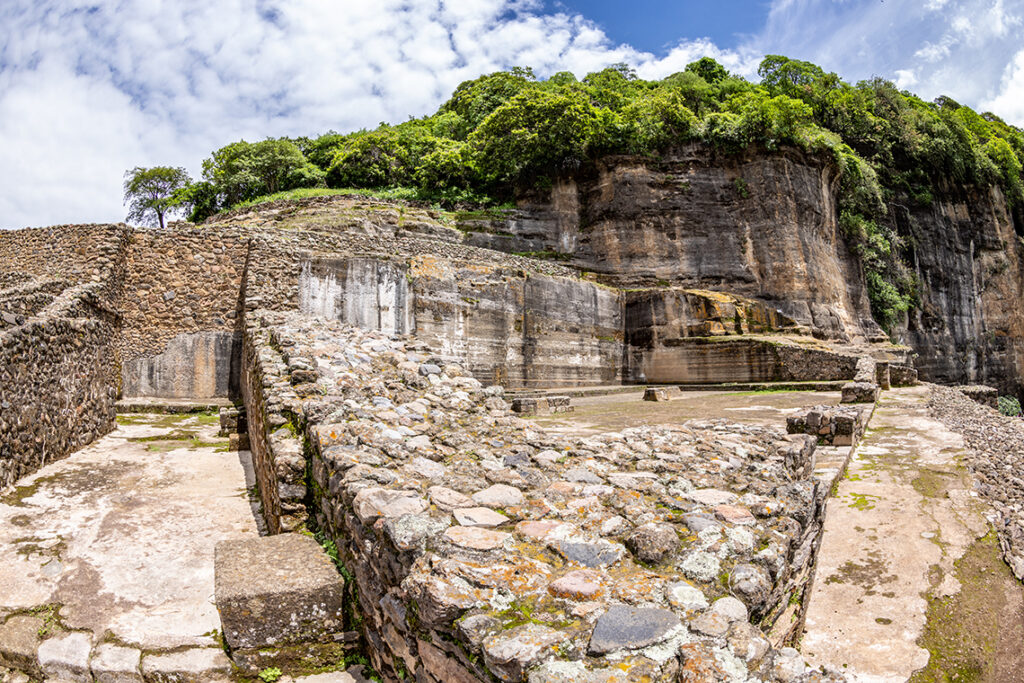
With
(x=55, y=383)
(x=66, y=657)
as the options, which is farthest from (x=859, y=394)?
(x=55, y=383)

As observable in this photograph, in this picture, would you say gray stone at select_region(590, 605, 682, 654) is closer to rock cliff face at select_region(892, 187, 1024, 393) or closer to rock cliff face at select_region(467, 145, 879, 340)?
rock cliff face at select_region(467, 145, 879, 340)

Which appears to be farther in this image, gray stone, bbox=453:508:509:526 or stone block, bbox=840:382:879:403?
stone block, bbox=840:382:879:403

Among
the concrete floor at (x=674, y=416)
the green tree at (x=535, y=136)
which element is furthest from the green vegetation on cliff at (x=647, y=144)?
the concrete floor at (x=674, y=416)

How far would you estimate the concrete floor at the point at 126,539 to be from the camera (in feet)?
9.37

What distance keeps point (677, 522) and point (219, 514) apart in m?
3.53

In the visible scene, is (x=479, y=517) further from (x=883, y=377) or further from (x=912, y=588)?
(x=883, y=377)

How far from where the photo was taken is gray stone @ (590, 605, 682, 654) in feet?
5.03

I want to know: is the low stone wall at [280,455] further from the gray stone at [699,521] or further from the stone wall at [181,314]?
the stone wall at [181,314]

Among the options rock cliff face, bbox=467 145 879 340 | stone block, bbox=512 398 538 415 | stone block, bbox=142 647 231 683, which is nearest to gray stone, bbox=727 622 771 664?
stone block, bbox=142 647 231 683

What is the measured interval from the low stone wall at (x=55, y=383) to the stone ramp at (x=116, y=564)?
25 centimetres

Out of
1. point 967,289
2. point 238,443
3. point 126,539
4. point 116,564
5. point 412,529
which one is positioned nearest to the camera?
point 412,529

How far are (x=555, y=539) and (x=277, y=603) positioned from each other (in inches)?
49.8

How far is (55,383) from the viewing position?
5758mm

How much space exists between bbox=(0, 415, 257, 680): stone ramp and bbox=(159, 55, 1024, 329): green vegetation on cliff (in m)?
20.5
